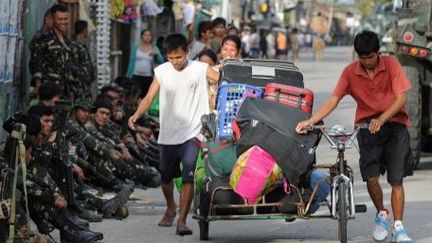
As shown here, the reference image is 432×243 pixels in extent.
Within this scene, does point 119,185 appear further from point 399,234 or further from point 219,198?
point 399,234

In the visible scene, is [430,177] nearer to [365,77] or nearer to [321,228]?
[321,228]

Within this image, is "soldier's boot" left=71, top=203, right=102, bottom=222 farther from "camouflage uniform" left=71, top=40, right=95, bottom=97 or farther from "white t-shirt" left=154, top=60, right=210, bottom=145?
"camouflage uniform" left=71, top=40, right=95, bottom=97

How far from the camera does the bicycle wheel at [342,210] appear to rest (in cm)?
980

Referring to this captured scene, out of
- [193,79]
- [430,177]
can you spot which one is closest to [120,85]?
[430,177]

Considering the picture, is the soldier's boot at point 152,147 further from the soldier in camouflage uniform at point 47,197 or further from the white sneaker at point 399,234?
the white sneaker at point 399,234

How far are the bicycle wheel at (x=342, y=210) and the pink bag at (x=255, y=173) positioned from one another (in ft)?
1.57

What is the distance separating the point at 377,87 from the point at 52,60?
198 inches

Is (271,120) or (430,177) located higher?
(271,120)

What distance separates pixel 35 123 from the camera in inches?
407

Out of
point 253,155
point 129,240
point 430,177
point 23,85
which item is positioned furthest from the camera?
point 430,177

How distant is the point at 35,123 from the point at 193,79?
165 cm

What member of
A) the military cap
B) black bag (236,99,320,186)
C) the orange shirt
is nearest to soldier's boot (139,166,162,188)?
the military cap

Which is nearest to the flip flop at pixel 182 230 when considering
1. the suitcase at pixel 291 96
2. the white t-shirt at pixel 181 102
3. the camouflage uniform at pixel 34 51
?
the white t-shirt at pixel 181 102

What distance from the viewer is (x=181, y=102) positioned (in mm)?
11391
